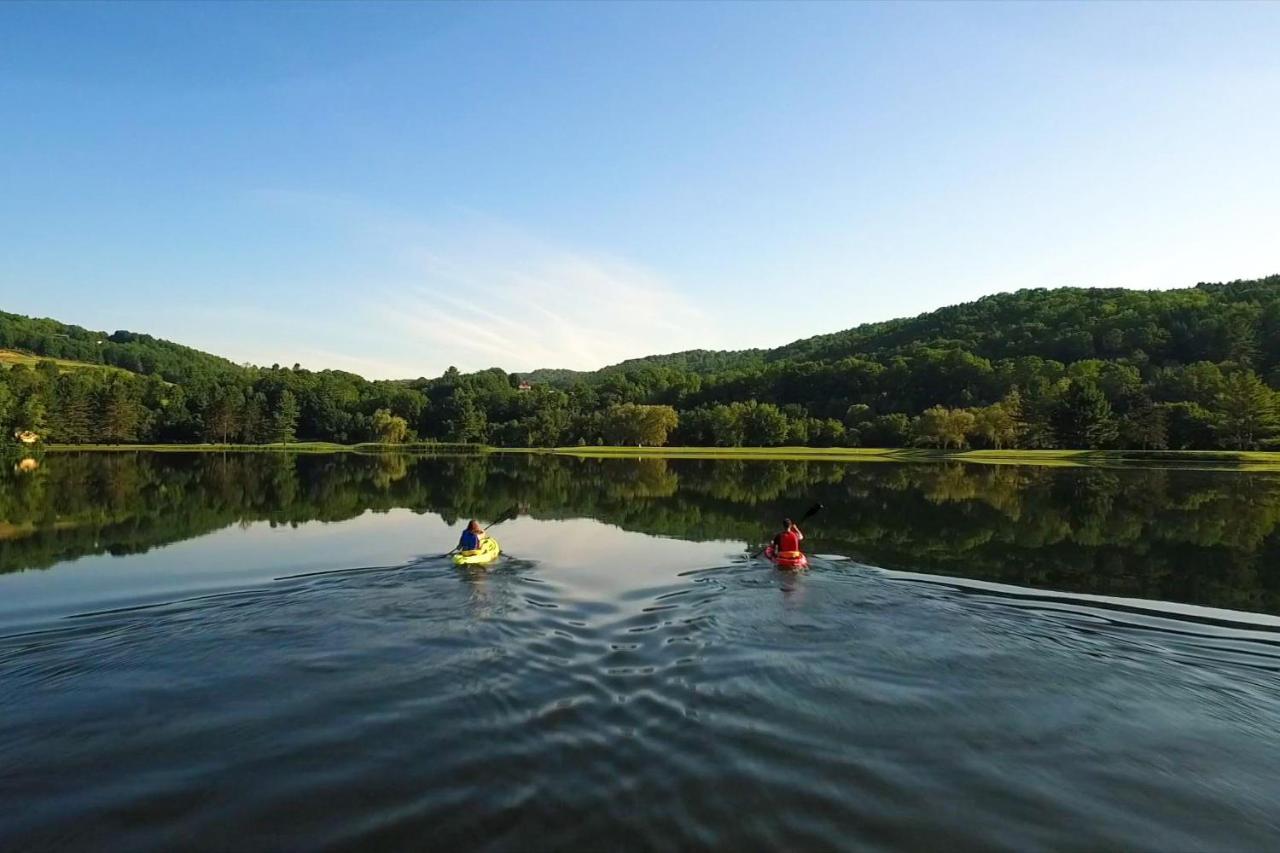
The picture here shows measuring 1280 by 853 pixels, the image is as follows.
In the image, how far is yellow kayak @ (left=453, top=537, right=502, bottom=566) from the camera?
24.3 meters

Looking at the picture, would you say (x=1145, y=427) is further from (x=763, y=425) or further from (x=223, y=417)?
(x=223, y=417)

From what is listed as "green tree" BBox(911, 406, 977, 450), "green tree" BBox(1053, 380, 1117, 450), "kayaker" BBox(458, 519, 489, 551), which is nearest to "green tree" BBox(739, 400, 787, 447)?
"green tree" BBox(911, 406, 977, 450)

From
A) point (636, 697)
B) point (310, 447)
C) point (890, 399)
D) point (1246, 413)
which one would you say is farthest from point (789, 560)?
point (310, 447)

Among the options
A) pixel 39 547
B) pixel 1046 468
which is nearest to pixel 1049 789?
pixel 39 547

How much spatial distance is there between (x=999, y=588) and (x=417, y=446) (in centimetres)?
15179

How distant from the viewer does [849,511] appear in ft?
142

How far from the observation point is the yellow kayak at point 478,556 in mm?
24281

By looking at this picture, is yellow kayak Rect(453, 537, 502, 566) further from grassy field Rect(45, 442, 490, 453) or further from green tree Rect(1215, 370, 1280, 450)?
grassy field Rect(45, 442, 490, 453)

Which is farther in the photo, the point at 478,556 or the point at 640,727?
the point at 478,556

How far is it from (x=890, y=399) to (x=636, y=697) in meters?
162

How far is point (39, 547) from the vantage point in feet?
91.2

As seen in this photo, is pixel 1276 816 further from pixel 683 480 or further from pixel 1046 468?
pixel 1046 468

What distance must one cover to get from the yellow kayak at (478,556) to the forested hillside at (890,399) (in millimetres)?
110771

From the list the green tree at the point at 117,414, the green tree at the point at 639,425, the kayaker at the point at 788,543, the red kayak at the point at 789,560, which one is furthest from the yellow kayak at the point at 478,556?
the green tree at the point at 117,414
